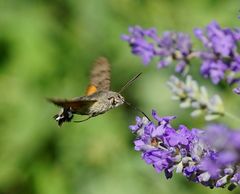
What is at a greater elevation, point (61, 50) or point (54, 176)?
point (61, 50)

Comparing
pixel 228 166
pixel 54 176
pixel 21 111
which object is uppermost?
pixel 21 111

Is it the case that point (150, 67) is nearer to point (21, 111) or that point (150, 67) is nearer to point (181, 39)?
point (21, 111)

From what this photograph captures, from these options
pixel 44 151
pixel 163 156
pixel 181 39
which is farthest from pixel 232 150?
pixel 44 151

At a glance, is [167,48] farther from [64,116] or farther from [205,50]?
[64,116]

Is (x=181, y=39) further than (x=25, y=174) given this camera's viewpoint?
No

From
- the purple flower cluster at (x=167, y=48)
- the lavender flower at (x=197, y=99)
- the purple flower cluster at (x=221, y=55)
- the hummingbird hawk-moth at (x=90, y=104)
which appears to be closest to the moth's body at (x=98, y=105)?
the hummingbird hawk-moth at (x=90, y=104)

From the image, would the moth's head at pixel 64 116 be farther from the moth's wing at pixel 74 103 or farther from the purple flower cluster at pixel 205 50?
the purple flower cluster at pixel 205 50

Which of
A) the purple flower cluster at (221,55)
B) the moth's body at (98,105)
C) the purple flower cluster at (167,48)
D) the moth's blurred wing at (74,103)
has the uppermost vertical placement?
the purple flower cluster at (167,48)
